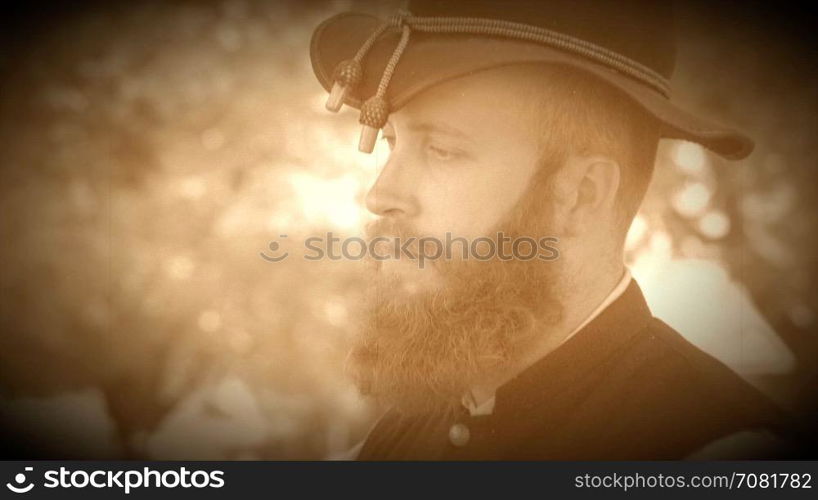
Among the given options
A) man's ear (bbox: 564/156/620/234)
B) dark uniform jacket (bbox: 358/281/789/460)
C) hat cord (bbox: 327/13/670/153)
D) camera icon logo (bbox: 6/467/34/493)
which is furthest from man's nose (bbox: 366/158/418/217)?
camera icon logo (bbox: 6/467/34/493)

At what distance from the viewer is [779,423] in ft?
8.43

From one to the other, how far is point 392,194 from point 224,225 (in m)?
0.56

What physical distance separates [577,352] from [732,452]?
0.61 metres

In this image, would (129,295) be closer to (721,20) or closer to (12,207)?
(12,207)

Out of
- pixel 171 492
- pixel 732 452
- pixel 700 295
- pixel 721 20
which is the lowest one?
pixel 732 452

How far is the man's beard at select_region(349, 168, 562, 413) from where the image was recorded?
252 centimetres

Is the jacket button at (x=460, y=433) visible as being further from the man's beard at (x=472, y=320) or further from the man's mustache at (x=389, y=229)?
the man's mustache at (x=389, y=229)

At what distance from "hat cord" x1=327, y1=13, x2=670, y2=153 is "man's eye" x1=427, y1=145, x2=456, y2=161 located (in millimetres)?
178

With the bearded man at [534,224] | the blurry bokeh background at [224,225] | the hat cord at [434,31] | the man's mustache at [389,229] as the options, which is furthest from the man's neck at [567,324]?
the hat cord at [434,31]

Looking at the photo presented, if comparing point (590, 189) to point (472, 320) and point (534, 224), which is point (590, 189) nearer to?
point (534, 224)

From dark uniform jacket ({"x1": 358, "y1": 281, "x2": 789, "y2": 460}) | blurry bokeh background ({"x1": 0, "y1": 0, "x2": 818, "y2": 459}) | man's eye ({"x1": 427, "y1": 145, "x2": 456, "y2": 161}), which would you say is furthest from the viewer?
blurry bokeh background ({"x1": 0, "y1": 0, "x2": 818, "y2": 459})

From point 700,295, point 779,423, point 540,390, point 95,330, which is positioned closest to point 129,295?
point 95,330

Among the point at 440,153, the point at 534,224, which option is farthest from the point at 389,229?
the point at 534,224

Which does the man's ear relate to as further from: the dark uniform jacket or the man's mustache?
the man's mustache
